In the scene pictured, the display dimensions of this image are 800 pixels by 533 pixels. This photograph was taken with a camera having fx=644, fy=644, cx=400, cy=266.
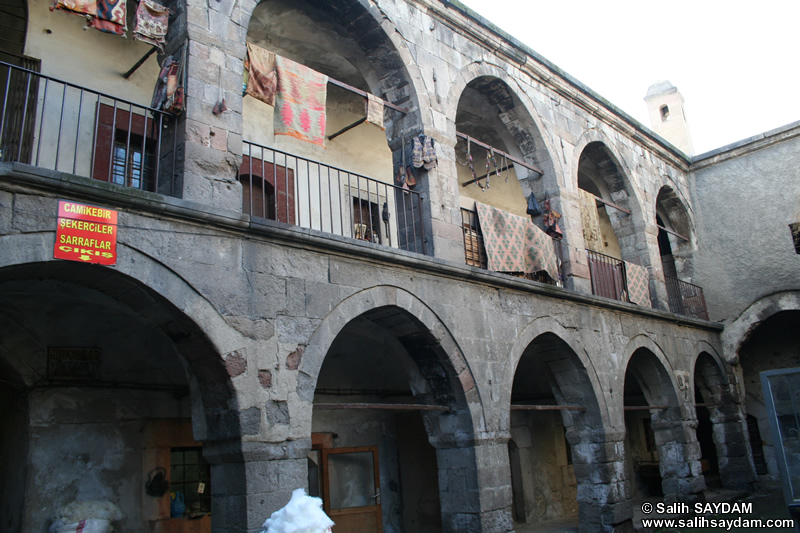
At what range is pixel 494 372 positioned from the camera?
7344mm

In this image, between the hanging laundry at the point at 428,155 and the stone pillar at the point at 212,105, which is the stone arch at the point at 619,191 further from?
the stone pillar at the point at 212,105

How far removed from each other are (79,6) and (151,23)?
0.63 m

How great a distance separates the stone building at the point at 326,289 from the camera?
5.07 meters

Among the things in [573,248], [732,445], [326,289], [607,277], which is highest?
[573,248]

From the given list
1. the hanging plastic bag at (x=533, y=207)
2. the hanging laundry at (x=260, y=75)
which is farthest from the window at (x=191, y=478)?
the hanging plastic bag at (x=533, y=207)

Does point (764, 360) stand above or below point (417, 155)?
below

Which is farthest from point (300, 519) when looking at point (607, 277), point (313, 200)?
point (607, 277)

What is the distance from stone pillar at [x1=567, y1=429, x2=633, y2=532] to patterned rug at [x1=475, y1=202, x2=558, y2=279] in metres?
2.29

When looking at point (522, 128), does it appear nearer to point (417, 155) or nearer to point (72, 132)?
point (417, 155)

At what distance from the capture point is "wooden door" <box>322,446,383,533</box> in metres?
8.27

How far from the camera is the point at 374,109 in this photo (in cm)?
759

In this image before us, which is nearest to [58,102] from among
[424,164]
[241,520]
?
[424,164]

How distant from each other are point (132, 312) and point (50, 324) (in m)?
1.57

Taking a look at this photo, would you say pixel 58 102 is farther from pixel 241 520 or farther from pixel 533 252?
pixel 533 252
